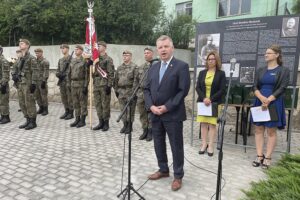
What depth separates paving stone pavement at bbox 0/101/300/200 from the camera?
3740 millimetres

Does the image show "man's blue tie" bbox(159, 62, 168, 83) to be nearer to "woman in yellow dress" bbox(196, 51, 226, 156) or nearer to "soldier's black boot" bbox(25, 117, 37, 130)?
"woman in yellow dress" bbox(196, 51, 226, 156)

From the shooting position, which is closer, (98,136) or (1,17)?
(98,136)

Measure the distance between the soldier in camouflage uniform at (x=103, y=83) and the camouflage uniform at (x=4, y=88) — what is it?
2.26 metres

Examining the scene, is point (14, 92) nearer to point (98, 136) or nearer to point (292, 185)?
point (98, 136)

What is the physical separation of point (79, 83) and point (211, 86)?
3517mm

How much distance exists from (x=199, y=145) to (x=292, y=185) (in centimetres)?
255

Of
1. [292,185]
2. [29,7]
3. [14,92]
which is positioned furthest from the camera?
[29,7]

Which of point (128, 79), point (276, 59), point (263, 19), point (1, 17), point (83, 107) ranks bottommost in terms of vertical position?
point (83, 107)

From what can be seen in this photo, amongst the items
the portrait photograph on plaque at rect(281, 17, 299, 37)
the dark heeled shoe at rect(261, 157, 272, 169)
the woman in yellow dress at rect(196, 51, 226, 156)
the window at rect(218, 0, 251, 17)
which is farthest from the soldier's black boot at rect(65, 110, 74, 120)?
the window at rect(218, 0, 251, 17)

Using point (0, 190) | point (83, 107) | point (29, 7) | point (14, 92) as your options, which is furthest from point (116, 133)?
point (29, 7)

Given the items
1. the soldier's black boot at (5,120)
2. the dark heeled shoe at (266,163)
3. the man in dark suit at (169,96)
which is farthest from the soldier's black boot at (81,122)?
the dark heeled shoe at (266,163)

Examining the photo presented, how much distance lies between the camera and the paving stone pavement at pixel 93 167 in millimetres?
3740

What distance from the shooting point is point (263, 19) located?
511cm

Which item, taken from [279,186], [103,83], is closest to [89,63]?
[103,83]
